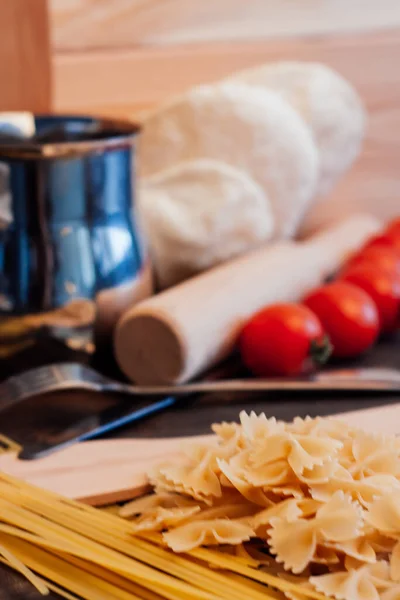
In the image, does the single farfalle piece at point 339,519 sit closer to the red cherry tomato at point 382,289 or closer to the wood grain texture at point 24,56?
the red cherry tomato at point 382,289

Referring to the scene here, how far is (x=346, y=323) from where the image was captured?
995mm

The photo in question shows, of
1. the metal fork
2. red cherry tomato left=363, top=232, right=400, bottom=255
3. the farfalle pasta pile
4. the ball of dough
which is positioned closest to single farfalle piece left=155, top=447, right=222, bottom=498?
the farfalle pasta pile

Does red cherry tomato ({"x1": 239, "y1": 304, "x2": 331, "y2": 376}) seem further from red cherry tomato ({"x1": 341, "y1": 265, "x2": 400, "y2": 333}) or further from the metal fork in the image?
red cherry tomato ({"x1": 341, "y1": 265, "x2": 400, "y2": 333})

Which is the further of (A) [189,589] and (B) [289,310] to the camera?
(B) [289,310]

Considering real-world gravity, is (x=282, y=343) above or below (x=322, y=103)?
below

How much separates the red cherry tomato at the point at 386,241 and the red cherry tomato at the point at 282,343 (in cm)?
32

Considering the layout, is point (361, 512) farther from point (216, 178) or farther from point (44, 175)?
point (216, 178)

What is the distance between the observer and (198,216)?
105cm

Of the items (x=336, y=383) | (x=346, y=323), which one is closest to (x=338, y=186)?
(x=346, y=323)

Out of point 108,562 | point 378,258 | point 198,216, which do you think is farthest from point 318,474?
point 378,258

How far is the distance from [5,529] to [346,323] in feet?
1.77

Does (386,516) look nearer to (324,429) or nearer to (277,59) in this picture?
(324,429)

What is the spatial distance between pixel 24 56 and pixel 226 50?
344 mm

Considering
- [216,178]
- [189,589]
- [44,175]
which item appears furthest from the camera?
[216,178]
